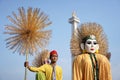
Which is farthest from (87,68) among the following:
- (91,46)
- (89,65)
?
(91,46)

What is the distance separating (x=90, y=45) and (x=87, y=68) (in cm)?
49

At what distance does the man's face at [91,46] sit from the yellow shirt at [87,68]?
0.47 ft

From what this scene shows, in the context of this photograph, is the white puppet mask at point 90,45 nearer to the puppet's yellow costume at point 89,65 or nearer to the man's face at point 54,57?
the puppet's yellow costume at point 89,65

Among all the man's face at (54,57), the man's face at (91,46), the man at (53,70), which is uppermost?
the man's face at (91,46)

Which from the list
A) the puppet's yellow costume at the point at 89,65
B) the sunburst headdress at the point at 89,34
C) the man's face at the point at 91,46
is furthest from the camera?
the sunburst headdress at the point at 89,34

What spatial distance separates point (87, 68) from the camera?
6.12 m

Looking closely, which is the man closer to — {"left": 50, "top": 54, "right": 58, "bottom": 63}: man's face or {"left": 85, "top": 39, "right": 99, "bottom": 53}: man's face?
{"left": 50, "top": 54, "right": 58, "bottom": 63}: man's face

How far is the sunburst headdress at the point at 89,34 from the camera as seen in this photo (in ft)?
21.7

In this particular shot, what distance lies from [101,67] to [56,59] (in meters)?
1.25

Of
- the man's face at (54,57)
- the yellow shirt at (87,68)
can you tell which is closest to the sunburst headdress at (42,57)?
the man's face at (54,57)

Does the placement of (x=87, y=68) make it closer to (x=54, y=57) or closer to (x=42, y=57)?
(x=54, y=57)

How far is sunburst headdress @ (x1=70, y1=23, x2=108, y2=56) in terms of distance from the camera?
6.62m

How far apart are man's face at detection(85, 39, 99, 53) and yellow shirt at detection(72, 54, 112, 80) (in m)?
0.14

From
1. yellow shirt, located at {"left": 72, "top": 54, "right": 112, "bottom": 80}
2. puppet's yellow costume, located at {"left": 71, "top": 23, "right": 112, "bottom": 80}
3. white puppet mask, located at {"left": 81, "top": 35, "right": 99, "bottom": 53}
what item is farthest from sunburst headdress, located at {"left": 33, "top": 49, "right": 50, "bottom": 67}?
yellow shirt, located at {"left": 72, "top": 54, "right": 112, "bottom": 80}
